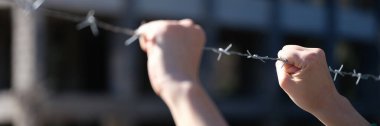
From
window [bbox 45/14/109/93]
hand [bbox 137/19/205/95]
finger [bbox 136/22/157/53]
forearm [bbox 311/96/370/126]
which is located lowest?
forearm [bbox 311/96/370/126]

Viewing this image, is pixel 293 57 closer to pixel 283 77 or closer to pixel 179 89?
pixel 283 77

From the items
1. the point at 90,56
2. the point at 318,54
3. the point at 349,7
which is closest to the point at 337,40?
the point at 349,7

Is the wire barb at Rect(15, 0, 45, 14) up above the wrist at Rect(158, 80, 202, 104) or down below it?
above

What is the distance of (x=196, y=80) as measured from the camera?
1.57m

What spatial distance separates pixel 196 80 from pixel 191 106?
A: 4.1 inches

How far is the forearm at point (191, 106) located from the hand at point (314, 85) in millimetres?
146

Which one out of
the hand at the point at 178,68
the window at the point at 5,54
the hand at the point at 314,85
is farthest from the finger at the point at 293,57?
the window at the point at 5,54

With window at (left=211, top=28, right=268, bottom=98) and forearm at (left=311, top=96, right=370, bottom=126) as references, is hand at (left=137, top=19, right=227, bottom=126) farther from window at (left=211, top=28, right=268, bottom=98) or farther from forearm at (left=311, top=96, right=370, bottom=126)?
window at (left=211, top=28, right=268, bottom=98)

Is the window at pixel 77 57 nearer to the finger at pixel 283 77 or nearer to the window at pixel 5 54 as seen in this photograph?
the window at pixel 5 54

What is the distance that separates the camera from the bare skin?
4.90ft

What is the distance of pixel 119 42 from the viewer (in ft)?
47.6

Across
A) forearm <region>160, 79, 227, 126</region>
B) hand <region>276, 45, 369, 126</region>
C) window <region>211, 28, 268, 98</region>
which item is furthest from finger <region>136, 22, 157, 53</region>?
window <region>211, 28, 268, 98</region>

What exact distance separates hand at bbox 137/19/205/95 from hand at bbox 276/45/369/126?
0.16m

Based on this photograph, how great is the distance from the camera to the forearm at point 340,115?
1530 mm
